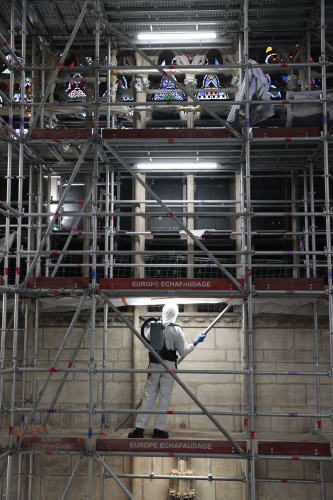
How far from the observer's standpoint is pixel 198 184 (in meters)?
13.5

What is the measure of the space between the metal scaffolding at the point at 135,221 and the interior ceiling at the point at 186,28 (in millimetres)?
44

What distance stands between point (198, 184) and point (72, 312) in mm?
4420

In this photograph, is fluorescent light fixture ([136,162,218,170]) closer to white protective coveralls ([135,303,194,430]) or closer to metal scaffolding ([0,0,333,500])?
metal scaffolding ([0,0,333,500])

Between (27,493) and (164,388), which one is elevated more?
(164,388)

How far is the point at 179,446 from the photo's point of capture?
28.6 feet

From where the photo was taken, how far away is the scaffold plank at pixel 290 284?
888 centimetres

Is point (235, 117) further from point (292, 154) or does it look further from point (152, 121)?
point (152, 121)

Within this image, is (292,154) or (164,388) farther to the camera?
(292,154)

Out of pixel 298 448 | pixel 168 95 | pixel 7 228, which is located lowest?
pixel 298 448

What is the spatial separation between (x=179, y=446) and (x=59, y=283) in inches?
120

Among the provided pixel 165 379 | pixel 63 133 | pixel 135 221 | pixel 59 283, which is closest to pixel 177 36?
pixel 63 133

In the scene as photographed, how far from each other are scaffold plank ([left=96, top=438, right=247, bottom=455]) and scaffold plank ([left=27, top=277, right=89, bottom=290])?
7.83 ft

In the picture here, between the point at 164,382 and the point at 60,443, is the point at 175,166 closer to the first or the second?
the point at 164,382

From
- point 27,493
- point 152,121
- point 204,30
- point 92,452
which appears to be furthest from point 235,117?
point 27,493
